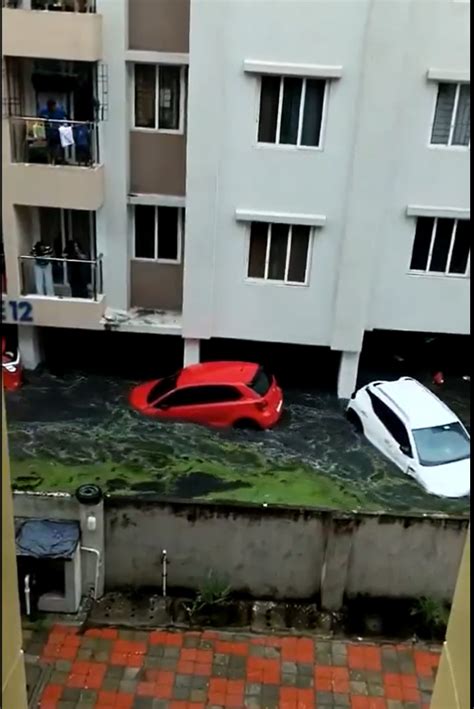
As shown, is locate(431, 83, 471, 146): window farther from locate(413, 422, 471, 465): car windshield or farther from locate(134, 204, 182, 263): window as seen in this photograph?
locate(413, 422, 471, 465): car windshield

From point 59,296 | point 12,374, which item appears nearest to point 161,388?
point 59,296

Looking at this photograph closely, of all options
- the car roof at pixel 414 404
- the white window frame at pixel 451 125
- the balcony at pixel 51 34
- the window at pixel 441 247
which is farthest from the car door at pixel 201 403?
the balcony at pixel 51 34

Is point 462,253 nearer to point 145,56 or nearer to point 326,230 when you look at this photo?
point 326,230

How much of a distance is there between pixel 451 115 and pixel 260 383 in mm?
6166

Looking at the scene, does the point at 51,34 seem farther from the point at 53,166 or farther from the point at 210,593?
the point at 210,593

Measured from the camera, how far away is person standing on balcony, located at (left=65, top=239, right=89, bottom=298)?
1452 centimetres

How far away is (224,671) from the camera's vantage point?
11.2 metres

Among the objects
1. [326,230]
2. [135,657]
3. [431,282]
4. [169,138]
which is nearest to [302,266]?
[326,230]

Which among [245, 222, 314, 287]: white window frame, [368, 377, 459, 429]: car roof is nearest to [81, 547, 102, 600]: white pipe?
[368, 377, 459, 429]: car roof

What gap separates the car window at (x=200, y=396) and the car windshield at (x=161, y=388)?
0.18 meters

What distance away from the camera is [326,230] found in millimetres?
14102

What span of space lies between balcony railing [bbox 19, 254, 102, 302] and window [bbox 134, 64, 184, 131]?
2.88 meters

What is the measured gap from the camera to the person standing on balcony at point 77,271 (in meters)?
14.5

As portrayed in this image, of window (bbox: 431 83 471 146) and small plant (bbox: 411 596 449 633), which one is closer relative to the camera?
small plant (bbox: 411 596 449 633)
